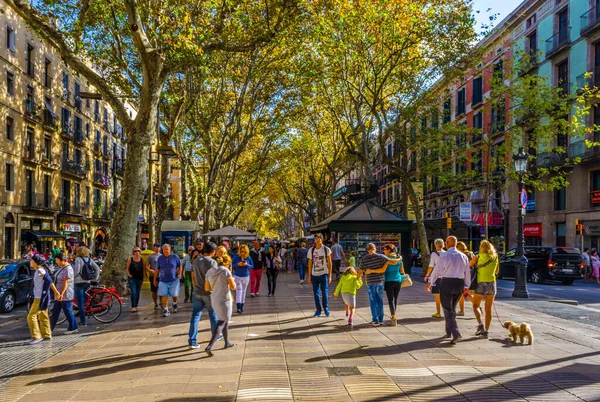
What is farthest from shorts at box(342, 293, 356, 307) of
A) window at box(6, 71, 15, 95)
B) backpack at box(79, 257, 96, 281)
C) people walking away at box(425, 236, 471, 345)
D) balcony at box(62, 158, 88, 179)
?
balcony at box(62, 158, 88, 179)

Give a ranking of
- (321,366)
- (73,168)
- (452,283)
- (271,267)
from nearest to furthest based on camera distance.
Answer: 1. (321,366)
2. (452,283)
3. (271,267)
4. (73,168)

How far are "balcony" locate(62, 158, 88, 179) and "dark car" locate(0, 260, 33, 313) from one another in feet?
75.1

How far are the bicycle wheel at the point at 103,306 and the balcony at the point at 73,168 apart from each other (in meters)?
27.1

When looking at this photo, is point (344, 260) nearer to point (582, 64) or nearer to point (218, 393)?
point (218, 393)

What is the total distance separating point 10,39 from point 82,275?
23436 millimetres

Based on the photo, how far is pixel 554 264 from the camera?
2233cm

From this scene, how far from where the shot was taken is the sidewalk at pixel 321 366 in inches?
236

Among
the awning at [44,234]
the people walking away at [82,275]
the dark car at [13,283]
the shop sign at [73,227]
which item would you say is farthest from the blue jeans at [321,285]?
the shop sign at [73,227]

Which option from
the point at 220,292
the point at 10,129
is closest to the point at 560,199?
the point at 220,292

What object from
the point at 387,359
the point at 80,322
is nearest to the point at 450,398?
the point at 387,359

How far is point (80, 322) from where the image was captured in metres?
10.9

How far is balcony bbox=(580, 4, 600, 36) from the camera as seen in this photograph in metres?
27.5

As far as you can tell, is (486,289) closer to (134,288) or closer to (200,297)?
(200,297)

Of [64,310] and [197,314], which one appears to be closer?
[197,314]
